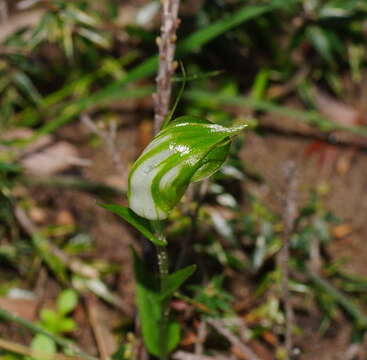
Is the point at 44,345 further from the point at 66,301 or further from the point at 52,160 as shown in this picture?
the point at 52,160

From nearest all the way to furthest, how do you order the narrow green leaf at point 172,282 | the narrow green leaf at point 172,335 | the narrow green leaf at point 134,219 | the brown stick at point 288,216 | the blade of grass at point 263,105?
the narrow green leaf at point 134,219 → the narrow green leaf at point 172,282 → the brown stick at point 288,216 → the narrow green leaf at point 172,335 → the blade of grass at point 263,105

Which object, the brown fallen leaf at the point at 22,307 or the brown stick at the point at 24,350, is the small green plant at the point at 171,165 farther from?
the brown fallen leaf at the point at 22,307

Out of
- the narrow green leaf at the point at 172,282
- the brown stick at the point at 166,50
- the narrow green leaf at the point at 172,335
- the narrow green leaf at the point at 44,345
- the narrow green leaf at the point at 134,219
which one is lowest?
the narrow green leaf at the point at 44,345

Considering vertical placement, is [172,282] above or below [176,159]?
below

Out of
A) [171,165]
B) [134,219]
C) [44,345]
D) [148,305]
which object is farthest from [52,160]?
[171,165]

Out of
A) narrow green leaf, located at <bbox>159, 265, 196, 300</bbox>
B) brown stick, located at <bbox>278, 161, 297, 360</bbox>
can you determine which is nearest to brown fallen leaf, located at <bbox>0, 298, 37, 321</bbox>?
narrow green leaf, located at <bbox>159, 265, 196, 300</bbox>

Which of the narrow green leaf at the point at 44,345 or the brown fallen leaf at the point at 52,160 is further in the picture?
the brown fallen leaf at the point at 52,160

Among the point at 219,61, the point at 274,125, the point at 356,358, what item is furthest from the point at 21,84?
the point at 356,358

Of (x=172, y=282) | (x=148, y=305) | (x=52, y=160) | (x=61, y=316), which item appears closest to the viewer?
(x=172, y=282)

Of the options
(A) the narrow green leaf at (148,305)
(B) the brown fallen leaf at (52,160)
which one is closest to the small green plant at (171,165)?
(A) the narrow green leaf at (148,305)
